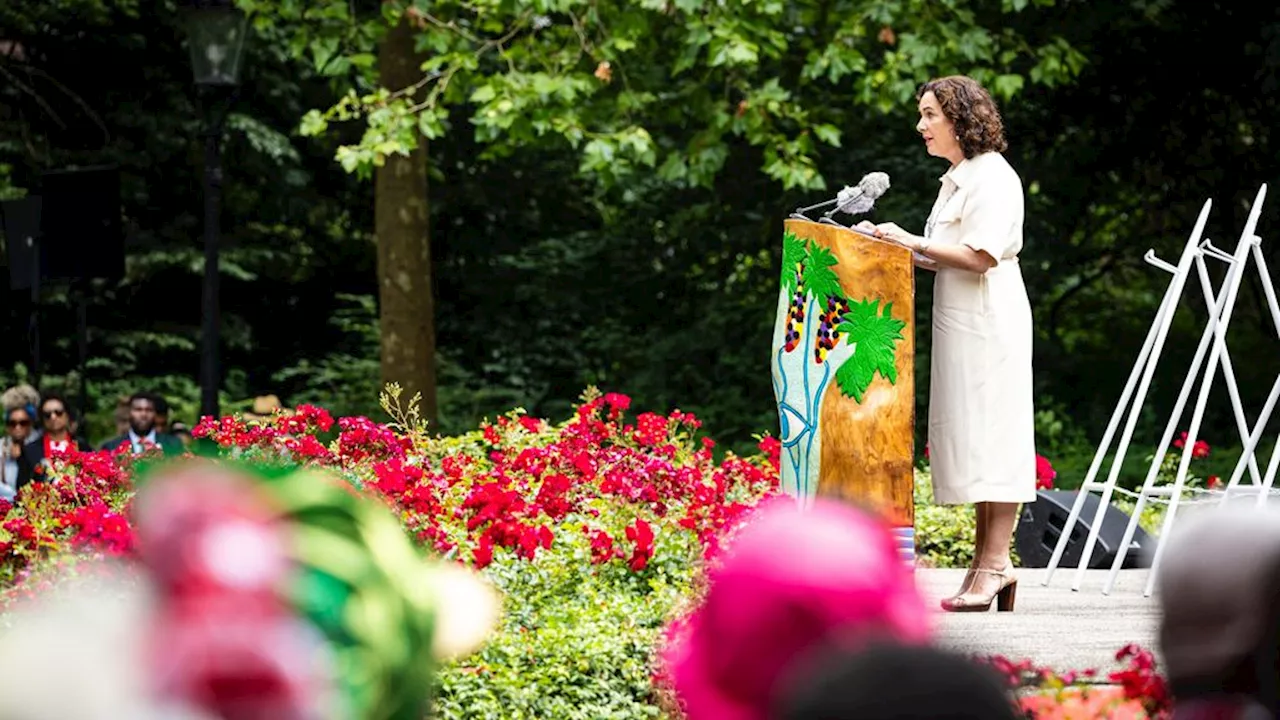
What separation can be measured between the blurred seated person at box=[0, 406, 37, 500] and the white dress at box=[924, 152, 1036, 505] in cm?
568

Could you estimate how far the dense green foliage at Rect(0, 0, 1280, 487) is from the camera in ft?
48.7

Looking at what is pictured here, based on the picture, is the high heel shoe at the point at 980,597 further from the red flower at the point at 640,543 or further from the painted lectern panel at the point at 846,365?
the red flower at the point at 640,543

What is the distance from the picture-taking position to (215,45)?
12141 mm

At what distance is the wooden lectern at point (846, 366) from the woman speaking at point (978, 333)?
0.65 ft

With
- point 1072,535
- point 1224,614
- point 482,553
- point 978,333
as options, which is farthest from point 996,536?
point 1224,614

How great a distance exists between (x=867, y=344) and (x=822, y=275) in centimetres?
25

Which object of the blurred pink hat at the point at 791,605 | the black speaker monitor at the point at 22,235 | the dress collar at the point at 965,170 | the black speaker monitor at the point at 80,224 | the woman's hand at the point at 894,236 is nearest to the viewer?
the blurred pink hat at the point at 791,605

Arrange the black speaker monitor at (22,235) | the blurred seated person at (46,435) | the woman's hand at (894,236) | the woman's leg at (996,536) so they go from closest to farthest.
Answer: the woman's hand at (894,236) < the woman's leg at (996,536) < the blurred seated person at (46,435) < the black speaker monitor at (22,235)

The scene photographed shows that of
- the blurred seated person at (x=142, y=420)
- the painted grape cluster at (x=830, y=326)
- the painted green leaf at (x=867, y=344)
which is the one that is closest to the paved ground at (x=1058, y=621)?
the painted green leaf at (x=867, y=344)

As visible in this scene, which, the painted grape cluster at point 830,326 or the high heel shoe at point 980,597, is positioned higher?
the painted grape cluster at point 830,326

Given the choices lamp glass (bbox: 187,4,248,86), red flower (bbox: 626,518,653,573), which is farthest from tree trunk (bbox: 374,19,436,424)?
red flower (bbox: 626,518,653,573)

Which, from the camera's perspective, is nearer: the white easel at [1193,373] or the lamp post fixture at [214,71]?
the white easel at [1193,373]

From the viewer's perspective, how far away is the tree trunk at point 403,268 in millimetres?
15070

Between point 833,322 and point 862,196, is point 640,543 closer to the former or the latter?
point 833,322
